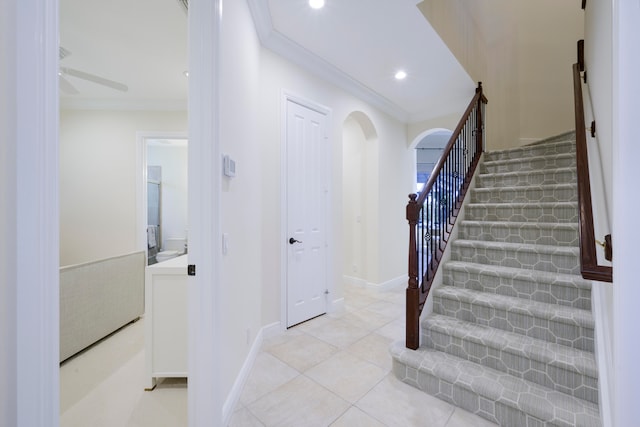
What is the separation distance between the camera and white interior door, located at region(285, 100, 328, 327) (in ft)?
9.50

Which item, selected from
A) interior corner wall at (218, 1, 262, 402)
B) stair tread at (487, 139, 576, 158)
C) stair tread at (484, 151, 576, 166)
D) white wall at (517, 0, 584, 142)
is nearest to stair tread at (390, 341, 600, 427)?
interior corner wall at (218, 1, 262, 402)

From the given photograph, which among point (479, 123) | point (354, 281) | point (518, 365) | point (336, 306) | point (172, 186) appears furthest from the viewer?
point (172, 186)

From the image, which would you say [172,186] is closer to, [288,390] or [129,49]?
[129,49]

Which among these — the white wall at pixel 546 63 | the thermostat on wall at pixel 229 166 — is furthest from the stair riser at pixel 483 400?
the white wall at pixel 546 63

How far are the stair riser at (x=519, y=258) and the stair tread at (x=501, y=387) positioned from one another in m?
0.95

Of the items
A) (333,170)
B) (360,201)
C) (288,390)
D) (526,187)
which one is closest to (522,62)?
(526,187)

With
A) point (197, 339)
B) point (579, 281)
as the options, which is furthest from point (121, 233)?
point (579, 281)

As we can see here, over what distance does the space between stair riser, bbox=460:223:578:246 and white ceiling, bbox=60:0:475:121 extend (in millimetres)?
1931

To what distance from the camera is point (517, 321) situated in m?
1.94

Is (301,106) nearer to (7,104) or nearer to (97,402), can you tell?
(7,104)

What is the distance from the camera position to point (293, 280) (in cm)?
291

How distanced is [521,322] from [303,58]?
3.07 meters

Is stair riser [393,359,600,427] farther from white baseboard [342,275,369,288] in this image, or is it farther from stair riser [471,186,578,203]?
white baseboard [342,275,369,288]

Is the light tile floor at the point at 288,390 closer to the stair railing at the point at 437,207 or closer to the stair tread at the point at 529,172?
the stair railing at the point at 437,207
